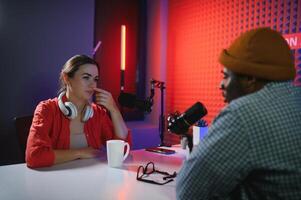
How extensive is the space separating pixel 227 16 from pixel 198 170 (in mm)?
2035

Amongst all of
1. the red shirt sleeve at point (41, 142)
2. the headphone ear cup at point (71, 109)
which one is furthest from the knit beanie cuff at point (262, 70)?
the headphone ear cup at point (71, 109)

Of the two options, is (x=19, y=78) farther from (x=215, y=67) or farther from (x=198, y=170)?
(x=198, y=170)

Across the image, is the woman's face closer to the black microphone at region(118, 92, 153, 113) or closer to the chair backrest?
the black microphone at region(118, 92, 153, 113)

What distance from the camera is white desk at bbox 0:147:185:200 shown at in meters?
1.09

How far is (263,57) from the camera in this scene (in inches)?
31.3

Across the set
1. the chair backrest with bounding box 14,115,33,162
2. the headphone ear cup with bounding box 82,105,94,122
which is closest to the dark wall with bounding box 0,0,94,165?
the chair backrest with bounding box 14,115,33,162

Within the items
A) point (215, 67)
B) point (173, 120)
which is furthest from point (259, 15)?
point (173, 120)

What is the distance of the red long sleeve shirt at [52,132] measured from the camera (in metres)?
1.49

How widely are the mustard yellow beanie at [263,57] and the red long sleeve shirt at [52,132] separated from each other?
1.07 meters

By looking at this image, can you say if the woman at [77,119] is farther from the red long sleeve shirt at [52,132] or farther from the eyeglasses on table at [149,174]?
the eyeglasses on table at [149,174]

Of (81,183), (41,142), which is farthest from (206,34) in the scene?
(81,183)

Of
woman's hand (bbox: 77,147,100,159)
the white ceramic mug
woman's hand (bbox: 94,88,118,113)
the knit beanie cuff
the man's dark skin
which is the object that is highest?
the knit beanie cuff

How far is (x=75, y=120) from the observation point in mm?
1944

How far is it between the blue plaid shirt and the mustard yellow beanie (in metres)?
0.04
